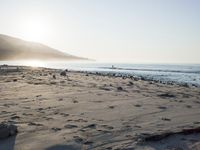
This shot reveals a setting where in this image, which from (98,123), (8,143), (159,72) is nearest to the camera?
(8,143)

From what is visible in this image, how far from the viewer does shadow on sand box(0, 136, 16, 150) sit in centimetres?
709

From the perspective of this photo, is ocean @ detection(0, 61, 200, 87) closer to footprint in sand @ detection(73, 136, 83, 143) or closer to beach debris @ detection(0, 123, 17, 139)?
footprint in sand @ detection(73, 136, 83, 143)

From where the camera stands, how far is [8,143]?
7.33 metres

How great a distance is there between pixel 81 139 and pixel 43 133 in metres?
0.99

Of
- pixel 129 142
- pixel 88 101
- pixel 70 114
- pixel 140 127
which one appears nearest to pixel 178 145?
pixel 129 142

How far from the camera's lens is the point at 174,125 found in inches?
352

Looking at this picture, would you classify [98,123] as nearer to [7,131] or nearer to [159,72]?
[7,131]

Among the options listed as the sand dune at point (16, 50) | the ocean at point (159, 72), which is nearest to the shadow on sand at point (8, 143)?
the ocean at point (159, 72)

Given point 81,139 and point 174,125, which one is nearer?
point 81,139

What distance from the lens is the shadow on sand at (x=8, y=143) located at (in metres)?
7.09

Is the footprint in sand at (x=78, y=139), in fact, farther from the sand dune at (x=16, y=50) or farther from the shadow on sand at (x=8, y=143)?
Answer: the sand dune at (x=16, y=50)

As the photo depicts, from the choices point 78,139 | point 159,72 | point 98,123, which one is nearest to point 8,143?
point 78,139

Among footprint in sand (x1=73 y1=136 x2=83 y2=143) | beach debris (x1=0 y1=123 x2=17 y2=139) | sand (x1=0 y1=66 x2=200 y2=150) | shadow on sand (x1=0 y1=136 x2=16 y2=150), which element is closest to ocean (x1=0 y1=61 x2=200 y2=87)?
sand (x1=0 y1=66 x2=200 y2=150)

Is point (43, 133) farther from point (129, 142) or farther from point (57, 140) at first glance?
point (129, 142)
